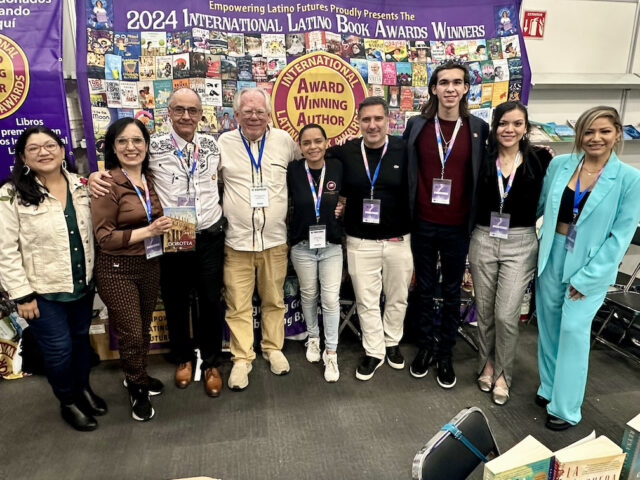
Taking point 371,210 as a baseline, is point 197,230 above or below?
below

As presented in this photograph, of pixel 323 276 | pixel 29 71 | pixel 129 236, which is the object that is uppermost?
pixel 29 71

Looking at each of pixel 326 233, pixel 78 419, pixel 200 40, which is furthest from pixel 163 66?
pixel 78 419

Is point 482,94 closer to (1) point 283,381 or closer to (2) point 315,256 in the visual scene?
(2) point 315,256

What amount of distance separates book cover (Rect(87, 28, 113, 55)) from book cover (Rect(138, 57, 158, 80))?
0.21 meters

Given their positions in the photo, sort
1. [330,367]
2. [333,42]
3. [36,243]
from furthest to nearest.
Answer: [333,42], [330,367], [36,243]

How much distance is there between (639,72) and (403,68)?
2771 millimetres

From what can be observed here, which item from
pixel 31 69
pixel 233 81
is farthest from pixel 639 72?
pixel 31 69

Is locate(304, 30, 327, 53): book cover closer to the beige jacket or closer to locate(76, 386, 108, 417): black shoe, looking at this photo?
the beige jacket

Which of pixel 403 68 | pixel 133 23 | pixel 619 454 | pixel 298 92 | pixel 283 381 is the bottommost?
pixel 283 381

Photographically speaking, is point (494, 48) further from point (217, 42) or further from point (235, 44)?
point (217, 42)

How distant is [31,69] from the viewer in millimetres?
2822

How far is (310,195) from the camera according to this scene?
2609mm

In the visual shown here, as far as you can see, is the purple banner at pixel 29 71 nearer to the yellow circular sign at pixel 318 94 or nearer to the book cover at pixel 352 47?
the yellow circular sign at pixel 318 94

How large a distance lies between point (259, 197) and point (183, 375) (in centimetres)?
132
